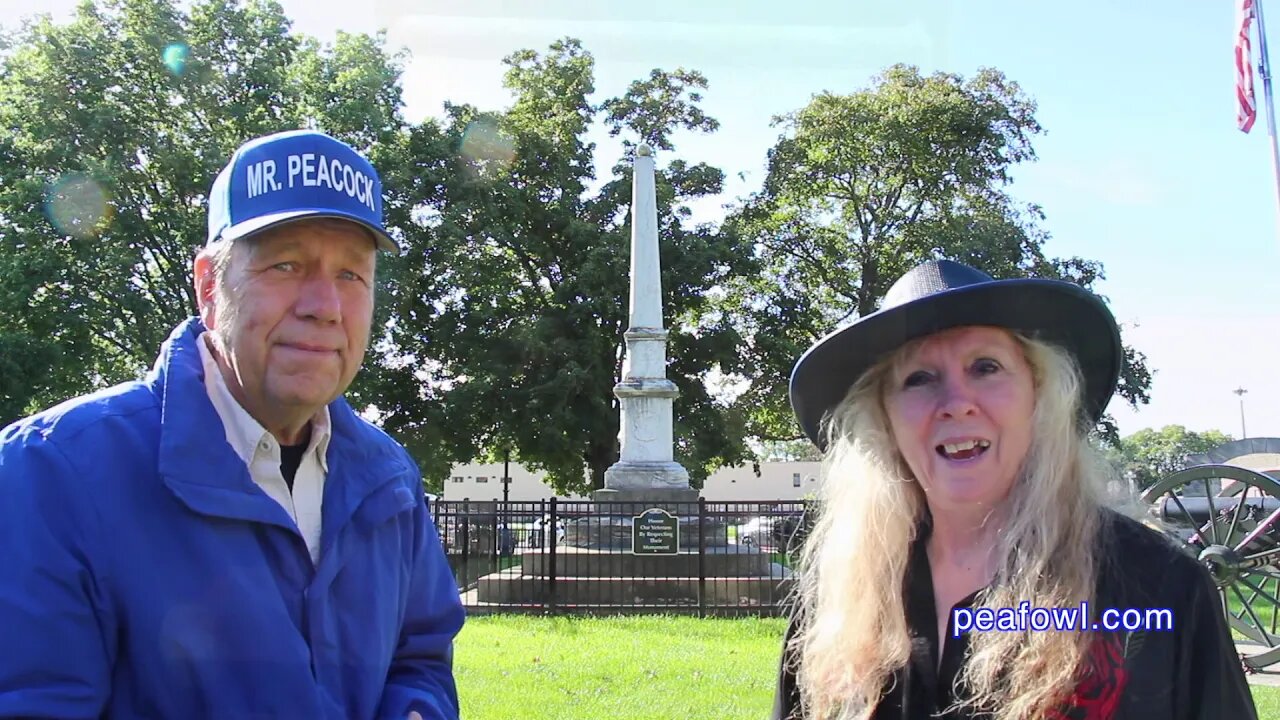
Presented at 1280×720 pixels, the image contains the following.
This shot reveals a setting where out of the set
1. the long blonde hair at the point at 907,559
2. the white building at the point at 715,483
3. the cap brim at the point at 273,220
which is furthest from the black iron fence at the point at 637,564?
the white building at the point at 715,483

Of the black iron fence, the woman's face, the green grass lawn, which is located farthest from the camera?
the black iron fence

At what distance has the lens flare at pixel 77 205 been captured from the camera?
67.3 feet

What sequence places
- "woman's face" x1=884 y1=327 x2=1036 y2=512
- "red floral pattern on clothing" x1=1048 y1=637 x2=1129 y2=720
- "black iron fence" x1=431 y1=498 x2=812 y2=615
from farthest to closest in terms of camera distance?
"black iron fence" x1=431 y1=498 x2=812 y2=615 → "woman's face" x1=884 y1=327 x2=1036 y2=512 → "red floral pattern on clothing" x1=1048 y1=637 x2=1129 y2=720

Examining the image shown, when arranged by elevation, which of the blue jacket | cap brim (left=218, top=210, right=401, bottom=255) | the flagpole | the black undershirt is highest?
the flagpole

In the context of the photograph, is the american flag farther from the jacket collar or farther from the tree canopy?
the jacket collar

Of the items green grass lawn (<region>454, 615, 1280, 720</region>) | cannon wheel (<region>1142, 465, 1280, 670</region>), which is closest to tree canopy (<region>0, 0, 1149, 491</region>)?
green grass lawn (<region>454, 615, 1280, 720</region>)

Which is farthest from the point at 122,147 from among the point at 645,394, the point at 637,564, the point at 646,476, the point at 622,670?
the point at 622,670

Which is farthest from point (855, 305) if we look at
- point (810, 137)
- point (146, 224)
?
point (146, 224)

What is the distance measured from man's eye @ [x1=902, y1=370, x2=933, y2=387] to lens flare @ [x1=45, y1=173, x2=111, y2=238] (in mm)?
22411

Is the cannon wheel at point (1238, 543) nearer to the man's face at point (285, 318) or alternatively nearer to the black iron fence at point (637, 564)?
the black iron fence at point (637, 564)

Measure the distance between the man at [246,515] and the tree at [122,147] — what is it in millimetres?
21468

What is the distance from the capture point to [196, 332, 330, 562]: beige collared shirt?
6.03 ft

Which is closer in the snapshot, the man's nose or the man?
the man

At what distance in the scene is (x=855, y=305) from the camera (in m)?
28.9
